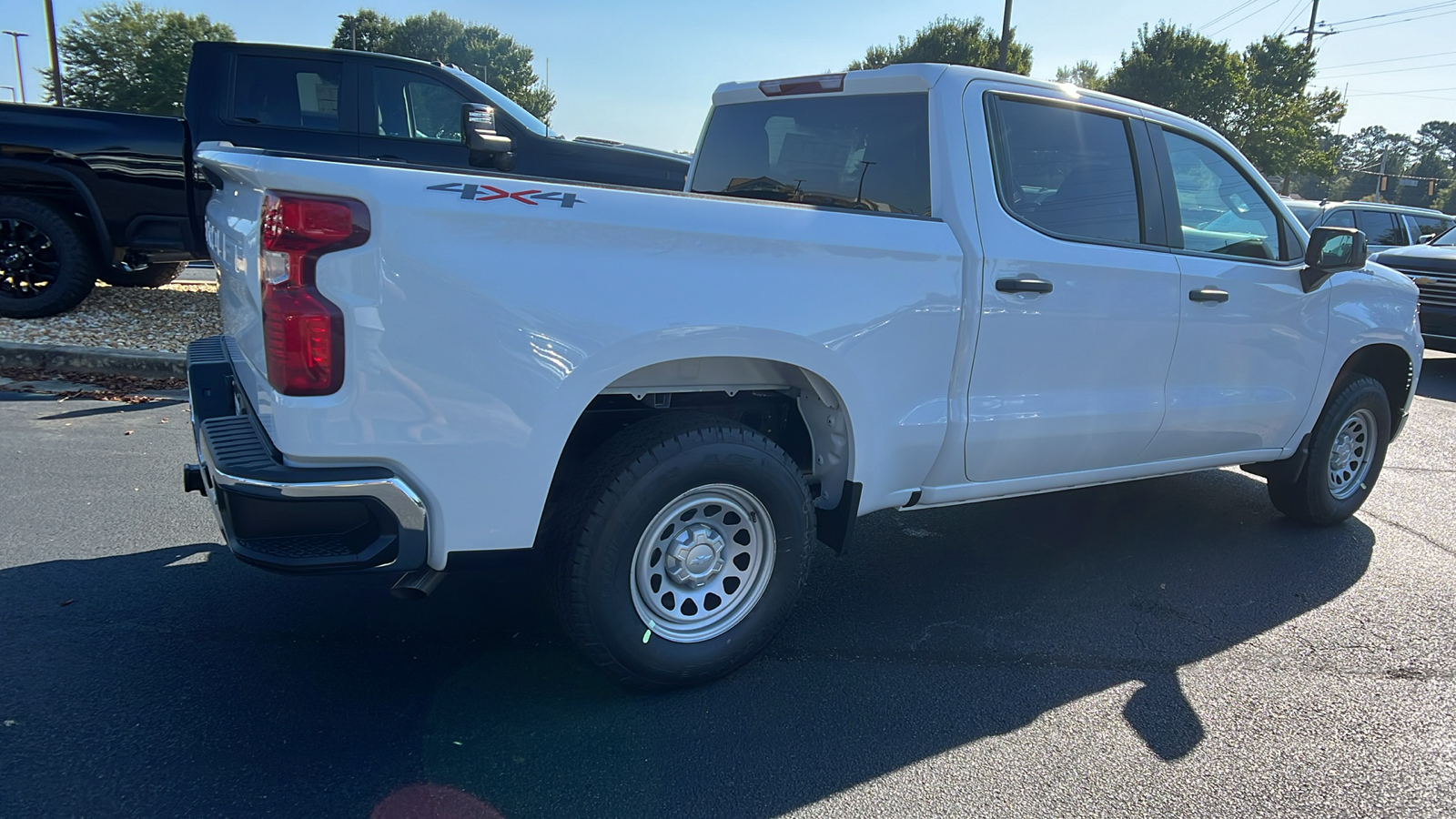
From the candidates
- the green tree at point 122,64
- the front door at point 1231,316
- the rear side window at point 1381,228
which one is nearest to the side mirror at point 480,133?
the front door at point 1231,316

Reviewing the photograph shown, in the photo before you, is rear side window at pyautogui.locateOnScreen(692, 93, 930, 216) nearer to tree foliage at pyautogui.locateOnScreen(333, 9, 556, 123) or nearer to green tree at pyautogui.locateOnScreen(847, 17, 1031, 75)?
green tree at pyautogui.locateOnScreen(847, 17, 1031, 75)

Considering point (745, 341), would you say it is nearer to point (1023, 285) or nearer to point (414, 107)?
point (1023, 285)

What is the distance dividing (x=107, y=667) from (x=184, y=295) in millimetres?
6938

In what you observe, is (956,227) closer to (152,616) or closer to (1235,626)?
(1235,626)

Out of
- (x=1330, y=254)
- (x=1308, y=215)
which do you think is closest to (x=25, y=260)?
(x=1330, y=254)

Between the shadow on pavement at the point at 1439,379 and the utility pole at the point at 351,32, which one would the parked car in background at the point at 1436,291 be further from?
the utility pole at the point at 351,32

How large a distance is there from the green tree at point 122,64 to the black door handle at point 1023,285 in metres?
56.9

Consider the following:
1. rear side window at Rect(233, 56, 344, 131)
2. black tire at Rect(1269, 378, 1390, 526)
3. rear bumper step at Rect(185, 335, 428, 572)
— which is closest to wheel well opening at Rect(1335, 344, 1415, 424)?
black tire at Rect(1269, 378, 1390, 526)

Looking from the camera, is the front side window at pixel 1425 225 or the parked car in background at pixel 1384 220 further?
the front side window at pixel 1425 225

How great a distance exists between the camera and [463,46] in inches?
2847

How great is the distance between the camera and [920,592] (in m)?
3.92

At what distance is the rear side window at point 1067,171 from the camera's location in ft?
11.5

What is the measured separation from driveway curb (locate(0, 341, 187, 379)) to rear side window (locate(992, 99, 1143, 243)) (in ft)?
20.0

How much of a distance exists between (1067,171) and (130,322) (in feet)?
24.3
